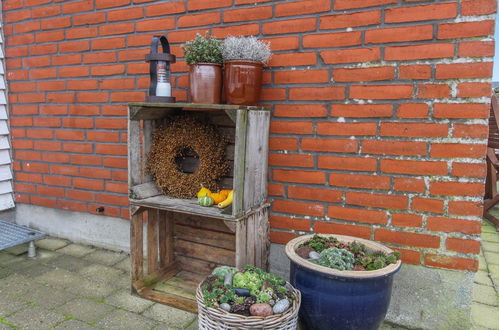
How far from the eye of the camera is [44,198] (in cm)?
343

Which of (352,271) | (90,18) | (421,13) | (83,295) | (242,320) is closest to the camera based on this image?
(242,320)

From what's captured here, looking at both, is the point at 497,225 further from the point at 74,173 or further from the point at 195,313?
the point at 74,173

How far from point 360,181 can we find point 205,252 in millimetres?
A: 1152

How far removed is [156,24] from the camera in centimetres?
274

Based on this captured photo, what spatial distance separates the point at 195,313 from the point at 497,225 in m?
3.34

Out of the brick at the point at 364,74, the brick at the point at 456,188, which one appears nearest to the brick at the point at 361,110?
the brick at the point at 364,74

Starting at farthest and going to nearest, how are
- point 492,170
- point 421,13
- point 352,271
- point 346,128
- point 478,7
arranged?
point 492,170, point 346,128, point 421,13, point 478,7, point 352,271

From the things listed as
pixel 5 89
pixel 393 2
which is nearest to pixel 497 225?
pixel 393 2

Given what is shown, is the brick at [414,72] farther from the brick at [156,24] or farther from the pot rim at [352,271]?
the brick at [156,24]

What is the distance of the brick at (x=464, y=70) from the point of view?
1953 mm

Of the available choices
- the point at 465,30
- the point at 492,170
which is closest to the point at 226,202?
the point at 465,30

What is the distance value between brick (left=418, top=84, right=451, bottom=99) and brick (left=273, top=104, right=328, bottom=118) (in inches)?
20.4

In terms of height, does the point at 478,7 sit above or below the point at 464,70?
above

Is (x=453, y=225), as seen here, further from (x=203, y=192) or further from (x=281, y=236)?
(x=203, y=192)
